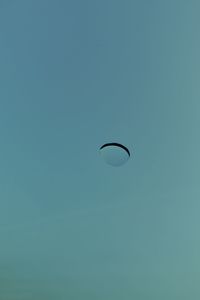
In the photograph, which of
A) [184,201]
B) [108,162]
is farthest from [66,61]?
[184,201]

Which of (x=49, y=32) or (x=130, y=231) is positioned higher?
(x=49, y=32)

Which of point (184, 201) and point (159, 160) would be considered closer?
point (159, 160)

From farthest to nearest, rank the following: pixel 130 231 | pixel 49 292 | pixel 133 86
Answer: pixel 49 292, pixel 130 231, pixel 133 86

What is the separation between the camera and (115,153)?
1.90 metres

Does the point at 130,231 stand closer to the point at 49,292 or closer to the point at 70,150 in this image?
the point at 70,150

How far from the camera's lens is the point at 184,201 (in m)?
2.16

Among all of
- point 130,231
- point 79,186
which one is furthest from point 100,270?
point 79,186

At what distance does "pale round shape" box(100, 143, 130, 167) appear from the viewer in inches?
74.4

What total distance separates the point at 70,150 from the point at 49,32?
2.20 ft

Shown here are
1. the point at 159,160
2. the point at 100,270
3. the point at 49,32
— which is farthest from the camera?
the point at 100,270

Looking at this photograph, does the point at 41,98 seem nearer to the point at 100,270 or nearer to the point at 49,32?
the point at 49,32

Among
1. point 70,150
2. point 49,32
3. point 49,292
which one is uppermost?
point 49,32

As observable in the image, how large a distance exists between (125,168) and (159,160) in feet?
0.65

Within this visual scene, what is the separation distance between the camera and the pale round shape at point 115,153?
74.4 inches
